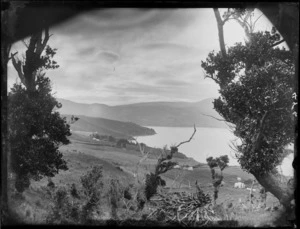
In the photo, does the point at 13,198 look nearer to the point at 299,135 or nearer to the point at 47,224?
the point at 47,224

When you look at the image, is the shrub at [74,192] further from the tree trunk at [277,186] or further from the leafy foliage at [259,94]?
the tree trunk at [277,186]

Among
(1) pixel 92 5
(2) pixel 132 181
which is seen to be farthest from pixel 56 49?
(2) pixel 132 181

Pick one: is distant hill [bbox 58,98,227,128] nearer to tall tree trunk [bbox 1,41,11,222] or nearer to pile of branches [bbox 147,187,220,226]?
tall tree trunk [bbox 1,41,11,222]

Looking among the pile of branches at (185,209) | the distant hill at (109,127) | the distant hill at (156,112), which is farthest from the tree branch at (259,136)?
the distant hill at (109,127)

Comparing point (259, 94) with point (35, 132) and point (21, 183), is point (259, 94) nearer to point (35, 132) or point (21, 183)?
point (35, 132)

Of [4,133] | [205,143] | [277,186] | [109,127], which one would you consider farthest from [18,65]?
[277,186]

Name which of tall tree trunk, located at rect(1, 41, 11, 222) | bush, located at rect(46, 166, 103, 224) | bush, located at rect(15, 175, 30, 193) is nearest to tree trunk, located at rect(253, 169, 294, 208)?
bush, located at rect(46, 166, 103, 224)
